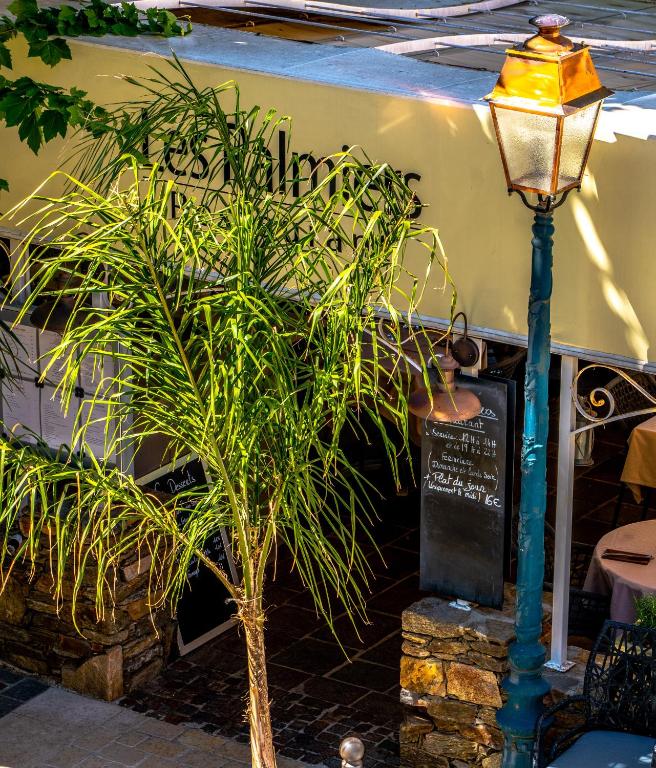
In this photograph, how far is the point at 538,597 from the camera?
6531mm

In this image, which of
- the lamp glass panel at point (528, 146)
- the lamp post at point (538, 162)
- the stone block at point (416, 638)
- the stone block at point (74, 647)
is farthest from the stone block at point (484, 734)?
the lamp glass panel at point (528, 146)

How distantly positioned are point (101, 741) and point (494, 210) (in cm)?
394

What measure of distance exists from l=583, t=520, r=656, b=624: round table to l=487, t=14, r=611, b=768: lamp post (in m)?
1.76

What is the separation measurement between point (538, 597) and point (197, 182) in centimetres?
332

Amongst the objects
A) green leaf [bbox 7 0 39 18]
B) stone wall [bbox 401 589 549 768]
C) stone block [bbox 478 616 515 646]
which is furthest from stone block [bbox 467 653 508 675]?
green leaf [bbox 7 0 39 18]

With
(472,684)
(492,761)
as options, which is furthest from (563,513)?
(492,761)

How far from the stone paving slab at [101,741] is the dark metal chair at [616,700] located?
6.00 ft

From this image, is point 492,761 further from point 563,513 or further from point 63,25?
point 63,25

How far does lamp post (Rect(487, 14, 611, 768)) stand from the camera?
5.69 metres

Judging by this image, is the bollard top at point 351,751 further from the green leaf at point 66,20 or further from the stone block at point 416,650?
the green leaf at point 66,20

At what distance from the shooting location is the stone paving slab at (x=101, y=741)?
8227mm

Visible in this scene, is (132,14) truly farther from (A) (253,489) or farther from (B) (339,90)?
(A) (253,489)

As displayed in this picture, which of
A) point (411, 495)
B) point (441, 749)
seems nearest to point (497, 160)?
point (441, 749)

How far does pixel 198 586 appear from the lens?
9.36 m
